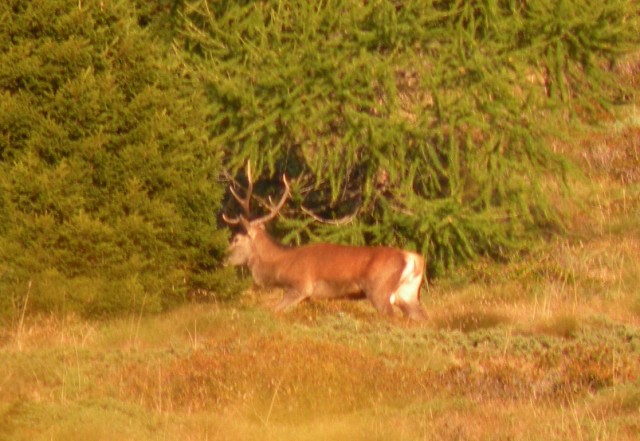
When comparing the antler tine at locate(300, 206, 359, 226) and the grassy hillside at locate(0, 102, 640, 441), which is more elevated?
the antler tine at locate(300, 206, 359, 226)

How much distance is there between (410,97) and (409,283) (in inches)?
142

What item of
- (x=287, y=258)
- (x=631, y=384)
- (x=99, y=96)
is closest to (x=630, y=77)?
(x=287, y=258)

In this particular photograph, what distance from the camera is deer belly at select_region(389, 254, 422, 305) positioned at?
14.7m

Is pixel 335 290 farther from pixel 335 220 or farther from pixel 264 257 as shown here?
pixel 335 220

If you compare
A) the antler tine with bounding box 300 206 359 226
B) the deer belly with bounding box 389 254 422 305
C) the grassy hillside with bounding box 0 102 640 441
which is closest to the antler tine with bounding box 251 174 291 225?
the antler tine with bounding box 300 206 359 226

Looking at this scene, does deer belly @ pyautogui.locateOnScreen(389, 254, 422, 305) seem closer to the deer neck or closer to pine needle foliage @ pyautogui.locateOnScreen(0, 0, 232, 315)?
the deer neck

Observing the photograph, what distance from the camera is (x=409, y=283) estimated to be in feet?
48.5

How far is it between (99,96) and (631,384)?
21.6 ft

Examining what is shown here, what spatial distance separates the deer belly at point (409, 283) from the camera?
578 inches

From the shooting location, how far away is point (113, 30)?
1486 cm

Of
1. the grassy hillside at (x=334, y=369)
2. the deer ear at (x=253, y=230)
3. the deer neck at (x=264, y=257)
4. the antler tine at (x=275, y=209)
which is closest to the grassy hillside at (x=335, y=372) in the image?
the grassy hillside at (x=334, y=369)

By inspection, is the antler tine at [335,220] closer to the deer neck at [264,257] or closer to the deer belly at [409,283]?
the deer neck at [264,257]

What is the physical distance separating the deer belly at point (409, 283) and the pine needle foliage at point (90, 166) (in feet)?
7.11

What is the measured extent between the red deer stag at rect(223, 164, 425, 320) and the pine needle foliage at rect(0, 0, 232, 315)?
4.21ft
